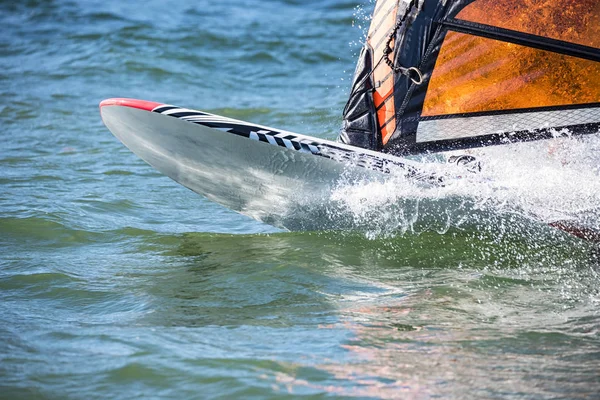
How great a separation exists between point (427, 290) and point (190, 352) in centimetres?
123

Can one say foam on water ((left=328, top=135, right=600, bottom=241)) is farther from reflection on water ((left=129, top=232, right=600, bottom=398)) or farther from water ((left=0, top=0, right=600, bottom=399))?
reflection on water ((left=129, top=232, right=600, bottom=398))

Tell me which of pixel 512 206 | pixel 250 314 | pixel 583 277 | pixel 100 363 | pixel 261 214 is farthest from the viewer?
pixel 261 214

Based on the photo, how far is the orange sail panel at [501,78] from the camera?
3.76 meters

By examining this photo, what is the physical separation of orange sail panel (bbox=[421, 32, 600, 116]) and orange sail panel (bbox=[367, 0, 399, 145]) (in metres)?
0.25

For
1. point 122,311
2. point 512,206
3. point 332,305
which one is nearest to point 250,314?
point 332,305

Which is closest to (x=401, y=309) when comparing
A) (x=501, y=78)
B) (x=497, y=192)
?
(x=497, y=192)

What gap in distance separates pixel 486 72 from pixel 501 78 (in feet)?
0.27

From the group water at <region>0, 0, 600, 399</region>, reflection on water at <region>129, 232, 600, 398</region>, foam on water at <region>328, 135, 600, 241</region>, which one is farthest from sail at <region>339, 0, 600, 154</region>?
reflection on water at <region>129, 232, 600, 398</region>

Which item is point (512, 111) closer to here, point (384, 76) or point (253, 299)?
point (384, 76)

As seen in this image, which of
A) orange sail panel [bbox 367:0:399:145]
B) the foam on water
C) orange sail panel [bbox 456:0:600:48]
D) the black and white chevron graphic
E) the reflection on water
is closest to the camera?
the reflection on water

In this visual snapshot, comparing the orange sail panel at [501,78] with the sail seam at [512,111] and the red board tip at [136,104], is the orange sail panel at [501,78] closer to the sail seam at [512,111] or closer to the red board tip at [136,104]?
the sail seam at [512,111]

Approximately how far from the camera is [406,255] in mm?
4176

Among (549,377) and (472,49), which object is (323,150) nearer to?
(472,49)

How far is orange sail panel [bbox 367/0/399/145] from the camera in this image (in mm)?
4248
